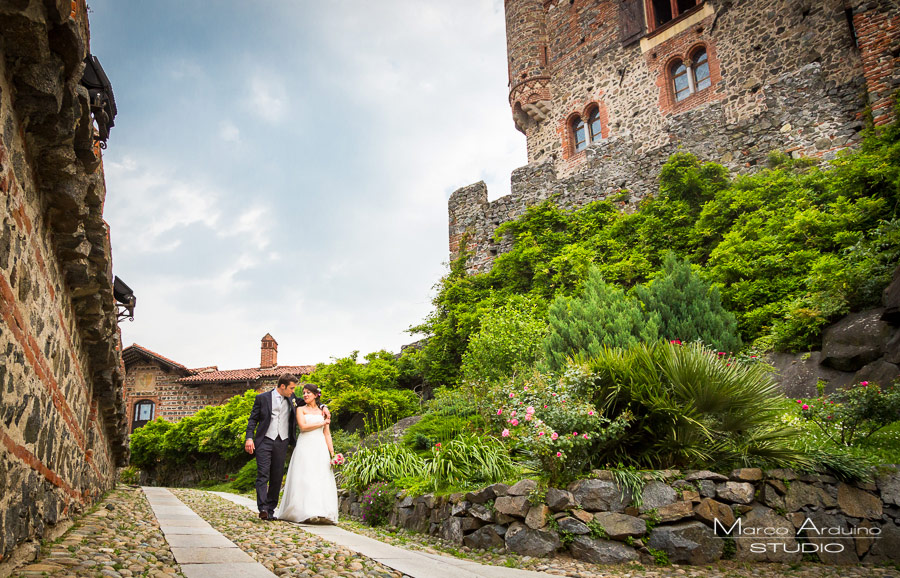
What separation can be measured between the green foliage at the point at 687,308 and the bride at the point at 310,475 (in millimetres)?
6288

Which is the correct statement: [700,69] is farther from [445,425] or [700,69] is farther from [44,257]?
[44,257]

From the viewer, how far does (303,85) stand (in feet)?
43.6

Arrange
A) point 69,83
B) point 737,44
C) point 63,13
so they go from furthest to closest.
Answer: point 737,44, point 69,83, point 63,13

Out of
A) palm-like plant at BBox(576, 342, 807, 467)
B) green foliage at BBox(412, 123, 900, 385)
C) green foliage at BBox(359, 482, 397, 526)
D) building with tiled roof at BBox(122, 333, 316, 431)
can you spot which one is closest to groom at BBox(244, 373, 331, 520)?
green foliage at BBox(359, 482, 397, 526)

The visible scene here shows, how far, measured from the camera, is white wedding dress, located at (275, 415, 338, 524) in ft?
20.4

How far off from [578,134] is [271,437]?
1682cm

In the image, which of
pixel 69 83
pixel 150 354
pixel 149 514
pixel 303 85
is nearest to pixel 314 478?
pixel 149 514

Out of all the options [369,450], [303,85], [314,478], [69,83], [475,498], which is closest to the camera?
[69,83]

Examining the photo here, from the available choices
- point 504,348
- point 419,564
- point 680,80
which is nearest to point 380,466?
point 504,348

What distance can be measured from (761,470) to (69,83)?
20.2ft

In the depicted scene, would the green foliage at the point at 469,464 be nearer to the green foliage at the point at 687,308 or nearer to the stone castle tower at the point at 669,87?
the green foliage at the point at 687,308

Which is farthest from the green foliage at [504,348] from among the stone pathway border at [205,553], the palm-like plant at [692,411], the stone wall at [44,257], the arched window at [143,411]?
the arched window at [143,411]

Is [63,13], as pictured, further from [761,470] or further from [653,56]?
[653,56]

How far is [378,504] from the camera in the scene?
746 centimetres
